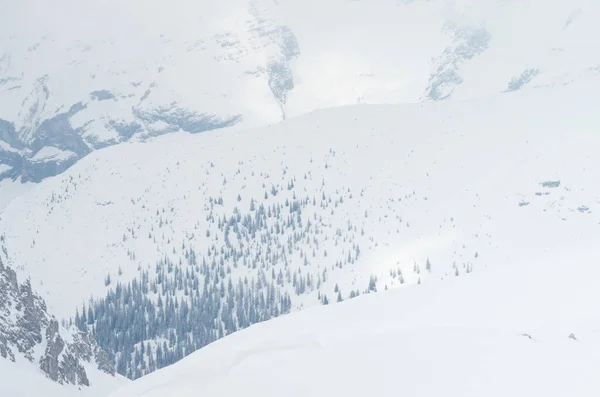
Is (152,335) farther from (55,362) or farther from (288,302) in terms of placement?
(55,362)

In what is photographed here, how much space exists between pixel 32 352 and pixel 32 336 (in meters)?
2.68

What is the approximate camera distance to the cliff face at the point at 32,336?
5703 cm

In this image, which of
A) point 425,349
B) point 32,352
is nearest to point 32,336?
point 32,352

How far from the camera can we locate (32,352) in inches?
2308

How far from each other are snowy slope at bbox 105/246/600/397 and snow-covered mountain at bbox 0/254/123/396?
28.2 metres

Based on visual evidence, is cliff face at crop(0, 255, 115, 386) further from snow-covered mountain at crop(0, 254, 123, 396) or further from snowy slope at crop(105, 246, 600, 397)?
snowy slope at crop(105, 246, 600, 397)

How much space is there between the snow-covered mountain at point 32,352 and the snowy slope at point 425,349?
92.7 ft

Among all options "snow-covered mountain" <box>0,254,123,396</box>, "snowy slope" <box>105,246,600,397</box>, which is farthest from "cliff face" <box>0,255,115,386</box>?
"snowy slope" <box>105,246,600,397</box>

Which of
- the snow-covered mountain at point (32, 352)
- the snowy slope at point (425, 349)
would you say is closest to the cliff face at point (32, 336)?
the snow-covered mountain at point (32, 352)

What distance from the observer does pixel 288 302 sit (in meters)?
168

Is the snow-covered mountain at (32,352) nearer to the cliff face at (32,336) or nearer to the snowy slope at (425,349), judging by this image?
the cliff face at (32,336)

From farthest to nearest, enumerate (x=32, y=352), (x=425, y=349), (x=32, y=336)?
(x=32, y=336) → (x=32, y=352) → (x=425, y=349)

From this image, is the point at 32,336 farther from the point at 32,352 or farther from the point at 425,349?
the point at 425,349

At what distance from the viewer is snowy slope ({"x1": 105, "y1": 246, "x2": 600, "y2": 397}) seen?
1911 cm
